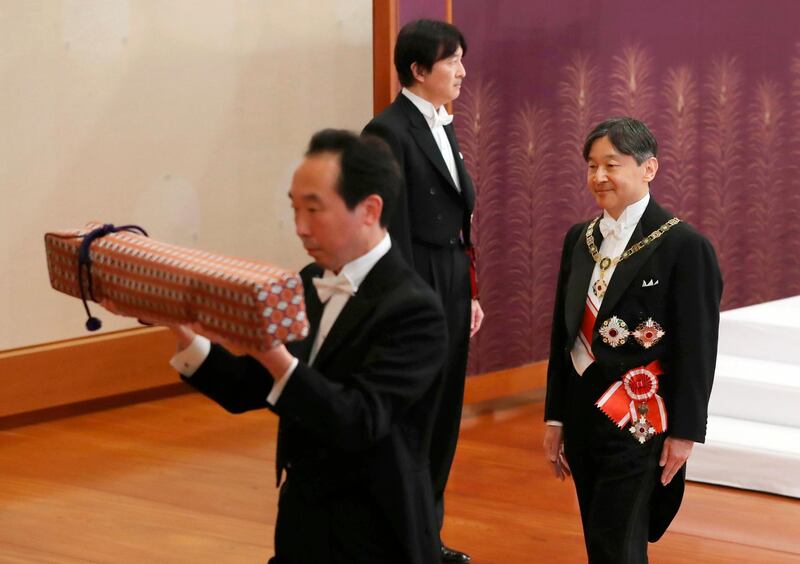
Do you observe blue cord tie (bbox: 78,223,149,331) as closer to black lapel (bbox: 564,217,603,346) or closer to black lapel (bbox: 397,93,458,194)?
black lapel (bbox: 564,217,603,346)

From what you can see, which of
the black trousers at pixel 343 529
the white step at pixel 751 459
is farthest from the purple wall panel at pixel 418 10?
the black trousers at pixel 343 529

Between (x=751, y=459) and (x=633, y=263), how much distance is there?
1.86m

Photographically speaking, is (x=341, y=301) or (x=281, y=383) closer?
(x=281, y=383)

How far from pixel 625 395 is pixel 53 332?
3275 millimetres

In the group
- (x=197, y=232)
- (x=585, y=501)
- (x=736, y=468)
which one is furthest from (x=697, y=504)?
(x=197, y=232)

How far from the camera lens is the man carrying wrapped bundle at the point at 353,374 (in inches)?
81.5

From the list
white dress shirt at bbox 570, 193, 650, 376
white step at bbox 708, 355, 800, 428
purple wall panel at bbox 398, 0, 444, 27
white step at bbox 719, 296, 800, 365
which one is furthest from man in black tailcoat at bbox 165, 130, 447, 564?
white step at bbox 719, 296, 800, 365

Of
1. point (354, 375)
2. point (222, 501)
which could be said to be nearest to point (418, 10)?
point (222, 501)

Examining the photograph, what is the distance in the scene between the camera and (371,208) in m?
2.10

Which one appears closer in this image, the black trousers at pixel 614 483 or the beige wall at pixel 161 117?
the black trousers at pixel 614 483

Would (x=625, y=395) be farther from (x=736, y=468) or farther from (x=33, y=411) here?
(x=33, y=411)

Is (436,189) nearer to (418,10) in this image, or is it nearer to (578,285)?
(578,285)

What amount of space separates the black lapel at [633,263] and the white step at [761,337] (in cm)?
229

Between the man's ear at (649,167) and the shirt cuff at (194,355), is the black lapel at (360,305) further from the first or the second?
the man's ear at (649,167)
